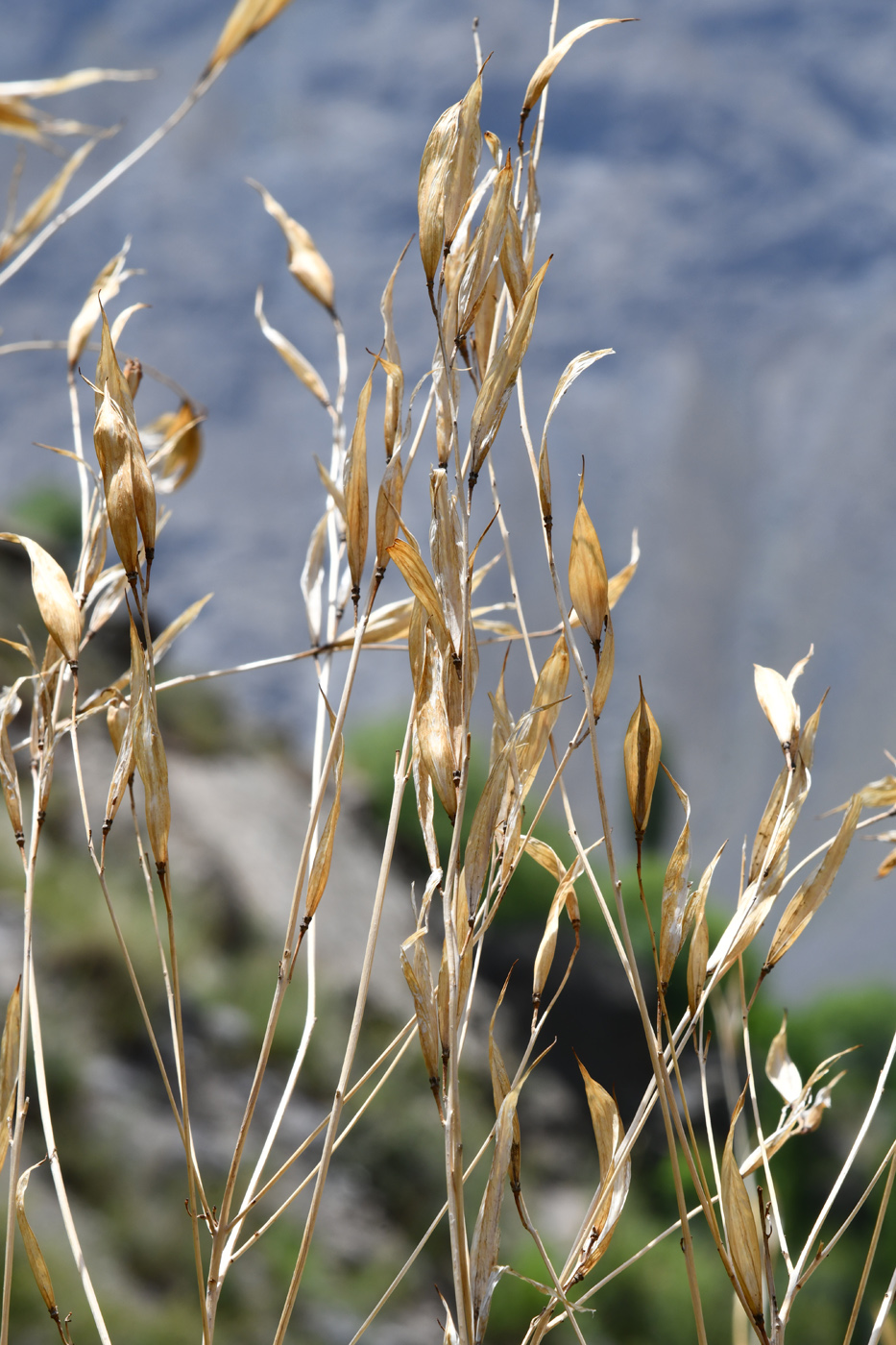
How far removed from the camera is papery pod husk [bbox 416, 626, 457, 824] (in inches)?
3.6

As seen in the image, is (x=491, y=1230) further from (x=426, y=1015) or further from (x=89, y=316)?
(x=89, y=316)

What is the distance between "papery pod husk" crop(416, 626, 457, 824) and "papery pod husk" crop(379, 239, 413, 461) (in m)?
0.02

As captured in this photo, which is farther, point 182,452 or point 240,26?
point 182,452

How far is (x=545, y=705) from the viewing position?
0.36ft

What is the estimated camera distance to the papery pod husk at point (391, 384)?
10 cm

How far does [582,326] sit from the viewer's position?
3.93 meters

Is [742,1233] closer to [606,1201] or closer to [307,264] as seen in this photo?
[606,1201]

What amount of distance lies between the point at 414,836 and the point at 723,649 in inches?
69.0

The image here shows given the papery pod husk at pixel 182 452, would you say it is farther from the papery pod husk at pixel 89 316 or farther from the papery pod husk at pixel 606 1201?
the papery pod husk at pixel 606 1201

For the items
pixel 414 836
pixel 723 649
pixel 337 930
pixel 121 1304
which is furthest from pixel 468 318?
pixel 723 649

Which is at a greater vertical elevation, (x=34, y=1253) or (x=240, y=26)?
(x=240, y=26)

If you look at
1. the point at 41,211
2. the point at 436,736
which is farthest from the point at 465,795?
the point at 41,211

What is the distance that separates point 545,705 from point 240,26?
0.23 ft

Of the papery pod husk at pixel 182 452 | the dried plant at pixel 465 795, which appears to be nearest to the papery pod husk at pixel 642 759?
the dried plant at pixel 465 795
